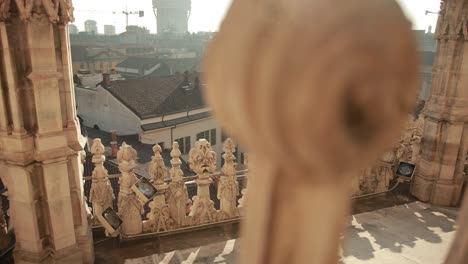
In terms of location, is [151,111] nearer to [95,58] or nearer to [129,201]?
[129,201]

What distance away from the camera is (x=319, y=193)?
88 centimetres

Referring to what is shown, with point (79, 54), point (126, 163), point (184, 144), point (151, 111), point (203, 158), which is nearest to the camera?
point (126, 163)

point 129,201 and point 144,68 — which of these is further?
point 144,68

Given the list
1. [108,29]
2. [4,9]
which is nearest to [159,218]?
[4,9]

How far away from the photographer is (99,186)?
4.46 metres

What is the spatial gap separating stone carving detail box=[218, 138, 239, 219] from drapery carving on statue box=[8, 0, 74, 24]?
222 centimetres

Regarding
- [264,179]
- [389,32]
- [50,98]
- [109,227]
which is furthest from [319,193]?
[109,227]

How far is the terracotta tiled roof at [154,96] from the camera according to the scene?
71.6 feet

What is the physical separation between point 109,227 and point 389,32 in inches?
160

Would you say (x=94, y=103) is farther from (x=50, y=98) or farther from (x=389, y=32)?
(x=389, y=32)

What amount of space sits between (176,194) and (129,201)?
0.55 metres

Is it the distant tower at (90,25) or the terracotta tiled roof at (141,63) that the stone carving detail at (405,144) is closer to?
the terracotta tiled roof at (141,63)

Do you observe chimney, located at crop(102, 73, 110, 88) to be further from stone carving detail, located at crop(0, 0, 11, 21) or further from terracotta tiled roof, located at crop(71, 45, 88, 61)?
terracotta tiled roof, located at crop(71, 45, 88, 61)

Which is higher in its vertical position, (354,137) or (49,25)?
(49,25)
